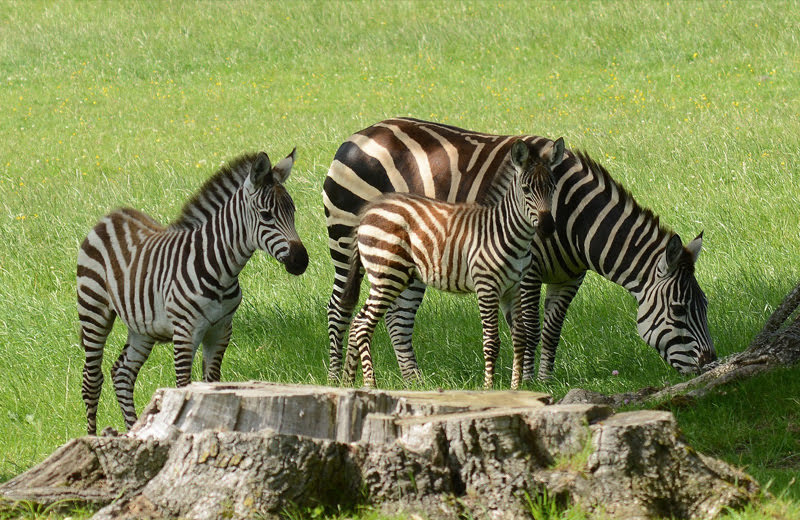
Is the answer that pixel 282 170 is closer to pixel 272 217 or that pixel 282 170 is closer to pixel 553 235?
pixel 272 217

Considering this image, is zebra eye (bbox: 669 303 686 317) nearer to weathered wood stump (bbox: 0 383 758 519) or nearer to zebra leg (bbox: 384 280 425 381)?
→ zebra leg (bbox: 384 280 425 381)

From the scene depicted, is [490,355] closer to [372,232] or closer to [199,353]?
[372,232]

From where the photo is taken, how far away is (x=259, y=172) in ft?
24.5

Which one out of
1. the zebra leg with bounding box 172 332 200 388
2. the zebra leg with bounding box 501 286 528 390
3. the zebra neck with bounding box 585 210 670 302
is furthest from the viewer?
the zebra neck with bounding box 585 210 670 302

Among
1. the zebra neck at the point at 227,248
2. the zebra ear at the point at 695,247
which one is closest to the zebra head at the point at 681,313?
the zebra ear at the point at 695,247

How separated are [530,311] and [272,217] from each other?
110 inches

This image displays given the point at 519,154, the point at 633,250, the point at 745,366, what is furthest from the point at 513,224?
the point at 745,366

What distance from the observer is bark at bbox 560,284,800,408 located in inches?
285

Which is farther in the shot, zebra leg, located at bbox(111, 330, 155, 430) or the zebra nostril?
zebra leg, located at bbox(111, 330, 155, 430)

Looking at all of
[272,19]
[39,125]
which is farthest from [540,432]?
[272,19]

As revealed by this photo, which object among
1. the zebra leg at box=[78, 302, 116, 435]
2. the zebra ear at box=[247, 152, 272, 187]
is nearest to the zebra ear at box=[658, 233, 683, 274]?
the zebra ear at box=[247, 152, 272, 187]

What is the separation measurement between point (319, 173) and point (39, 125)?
8843 millimetres

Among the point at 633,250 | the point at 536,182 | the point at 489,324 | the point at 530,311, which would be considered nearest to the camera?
the point at 536,182

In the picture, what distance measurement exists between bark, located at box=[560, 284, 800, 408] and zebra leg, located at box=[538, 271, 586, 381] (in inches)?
59.8
